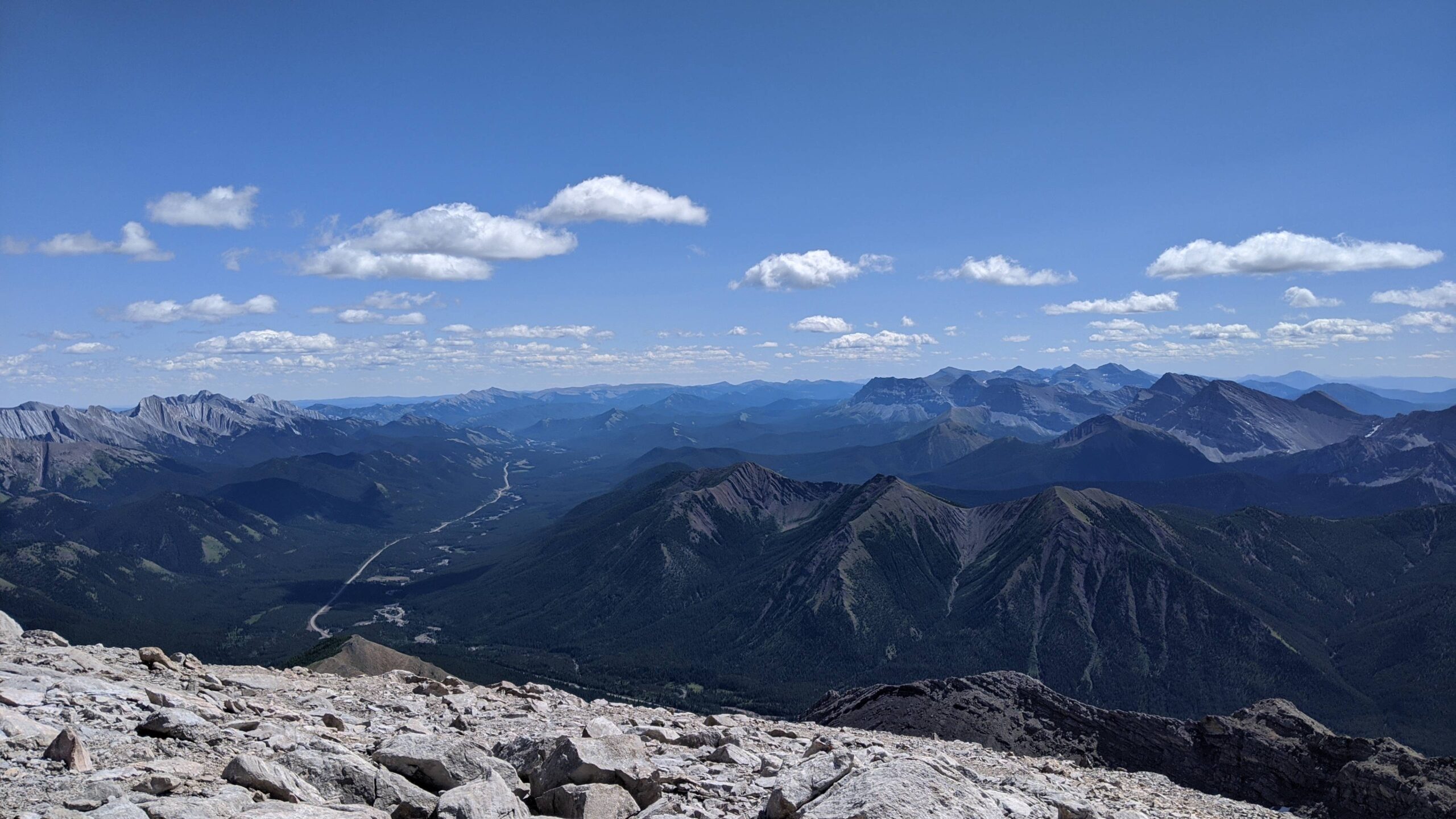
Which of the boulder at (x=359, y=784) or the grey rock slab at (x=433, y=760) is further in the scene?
the grey rock slab at (x=433, y=760)

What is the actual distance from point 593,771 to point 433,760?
18.8ft

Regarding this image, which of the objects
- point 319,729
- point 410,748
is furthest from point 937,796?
point 319,729

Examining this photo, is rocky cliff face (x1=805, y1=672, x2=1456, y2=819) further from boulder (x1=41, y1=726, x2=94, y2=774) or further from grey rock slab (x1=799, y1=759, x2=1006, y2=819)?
boulder (x1=41, y1=726, x2=94, y2=774)

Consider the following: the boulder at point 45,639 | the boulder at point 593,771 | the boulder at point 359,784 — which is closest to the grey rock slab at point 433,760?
the boulder at point 359,784

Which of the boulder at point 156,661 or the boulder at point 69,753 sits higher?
the boulder at point 69,753

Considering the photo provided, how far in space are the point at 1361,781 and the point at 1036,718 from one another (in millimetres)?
30630

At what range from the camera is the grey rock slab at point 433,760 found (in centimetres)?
2561

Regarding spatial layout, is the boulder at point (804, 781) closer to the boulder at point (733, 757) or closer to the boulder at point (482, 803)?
the boulder at point (733, 757)

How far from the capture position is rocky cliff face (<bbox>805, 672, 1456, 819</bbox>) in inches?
2549

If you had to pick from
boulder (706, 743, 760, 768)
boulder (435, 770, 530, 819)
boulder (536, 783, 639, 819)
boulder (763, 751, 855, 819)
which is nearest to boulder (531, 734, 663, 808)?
boulder (536, 783, 639, 819)

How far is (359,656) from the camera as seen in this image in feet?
477

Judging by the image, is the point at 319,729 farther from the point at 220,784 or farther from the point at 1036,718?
the point at 1036,718

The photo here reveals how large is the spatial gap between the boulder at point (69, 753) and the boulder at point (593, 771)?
13347mm

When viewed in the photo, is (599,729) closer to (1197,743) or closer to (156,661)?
(156,661)
